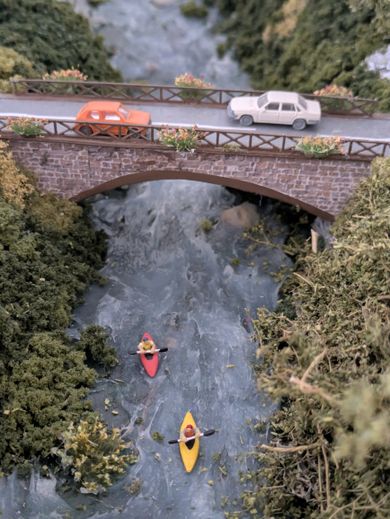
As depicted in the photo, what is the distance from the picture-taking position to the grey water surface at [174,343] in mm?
15812

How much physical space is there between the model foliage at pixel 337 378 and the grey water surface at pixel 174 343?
1.31 meters

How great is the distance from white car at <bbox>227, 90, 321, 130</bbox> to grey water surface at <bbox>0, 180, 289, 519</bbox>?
463 cm

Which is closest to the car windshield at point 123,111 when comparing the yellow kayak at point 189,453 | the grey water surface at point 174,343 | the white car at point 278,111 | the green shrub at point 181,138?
the green shrub at point 181,138

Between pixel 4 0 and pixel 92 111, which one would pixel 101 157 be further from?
pixel 4 0

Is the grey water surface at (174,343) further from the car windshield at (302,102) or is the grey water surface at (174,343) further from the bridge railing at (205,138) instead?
the car windshield at (302,102)

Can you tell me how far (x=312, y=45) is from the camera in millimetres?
28984

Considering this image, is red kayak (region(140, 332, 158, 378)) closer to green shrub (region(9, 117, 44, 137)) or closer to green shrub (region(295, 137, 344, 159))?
green shrub (region(9, 117, 44, 137))

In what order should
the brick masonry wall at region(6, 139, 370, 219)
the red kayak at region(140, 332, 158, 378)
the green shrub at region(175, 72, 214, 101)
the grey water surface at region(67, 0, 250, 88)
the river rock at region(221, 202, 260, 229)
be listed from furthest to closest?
the grey water surface at region(67, 0, 250, 88)
the river rock at region(221, 202, 260, 229)
the green shrub at region(175, 72, 214, 101)
the brick masonry wall at region(6, 139, 370, 219)
the red kayak at region(140, 332, 158, 378)

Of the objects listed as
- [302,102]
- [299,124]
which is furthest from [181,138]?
[302,102]

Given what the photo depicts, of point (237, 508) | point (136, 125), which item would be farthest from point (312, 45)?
point (237, 508)

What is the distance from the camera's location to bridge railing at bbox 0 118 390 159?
19.7 metres

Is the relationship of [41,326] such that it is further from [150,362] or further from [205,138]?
[205,138]

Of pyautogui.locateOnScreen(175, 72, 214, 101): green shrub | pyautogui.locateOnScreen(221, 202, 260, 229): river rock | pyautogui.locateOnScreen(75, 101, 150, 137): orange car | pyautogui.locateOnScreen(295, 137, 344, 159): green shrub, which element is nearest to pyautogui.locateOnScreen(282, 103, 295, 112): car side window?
pyautogui.locateOnScreen(295, 137, 344, 159): green shrub

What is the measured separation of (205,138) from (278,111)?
3478mm
